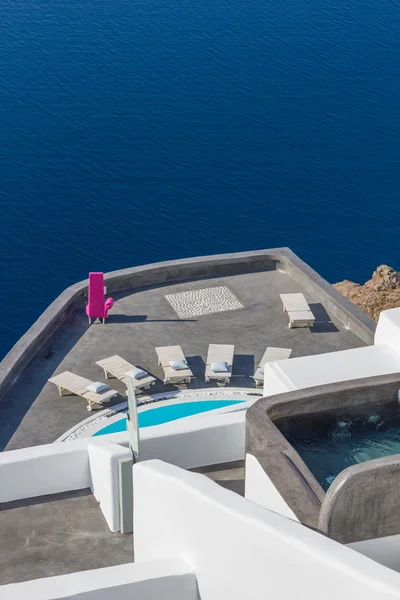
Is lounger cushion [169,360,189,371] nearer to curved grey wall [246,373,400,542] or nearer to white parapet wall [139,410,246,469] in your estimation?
white parapet wall [139,410,246,469]

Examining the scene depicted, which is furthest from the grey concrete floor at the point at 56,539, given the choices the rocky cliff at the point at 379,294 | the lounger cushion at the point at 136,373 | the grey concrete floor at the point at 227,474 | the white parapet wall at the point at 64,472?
the rocky cliff at the point at 379,294

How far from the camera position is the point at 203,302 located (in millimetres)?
22188

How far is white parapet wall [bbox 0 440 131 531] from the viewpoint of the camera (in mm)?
12211

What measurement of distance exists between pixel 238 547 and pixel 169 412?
964 centimetres

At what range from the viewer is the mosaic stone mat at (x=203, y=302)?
2188cm

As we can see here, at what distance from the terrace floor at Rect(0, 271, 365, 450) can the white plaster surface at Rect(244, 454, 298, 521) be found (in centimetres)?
675

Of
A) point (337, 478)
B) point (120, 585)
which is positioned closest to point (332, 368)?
point (337, 478)

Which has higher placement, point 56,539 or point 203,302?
point 203,302

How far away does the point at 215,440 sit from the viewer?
13.0 meters

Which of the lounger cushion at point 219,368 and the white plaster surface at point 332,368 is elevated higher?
the white plaster surface at point 332,368

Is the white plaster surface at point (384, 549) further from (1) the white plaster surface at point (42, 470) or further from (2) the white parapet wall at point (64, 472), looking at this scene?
(1) the white plaster surface at point (42, 470)

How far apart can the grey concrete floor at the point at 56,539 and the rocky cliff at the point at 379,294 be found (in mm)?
16293

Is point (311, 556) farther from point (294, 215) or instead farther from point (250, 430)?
point (294, 215)

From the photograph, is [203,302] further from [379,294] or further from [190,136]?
[190,136]
